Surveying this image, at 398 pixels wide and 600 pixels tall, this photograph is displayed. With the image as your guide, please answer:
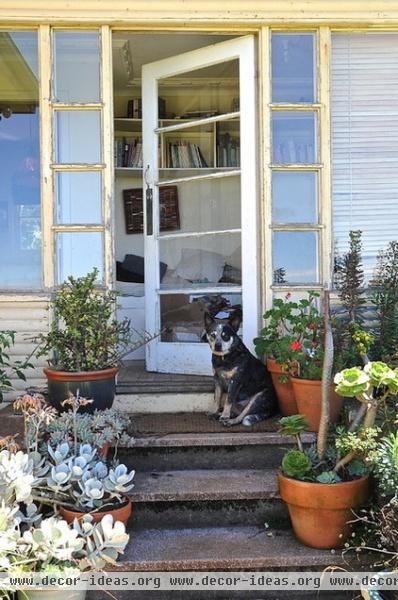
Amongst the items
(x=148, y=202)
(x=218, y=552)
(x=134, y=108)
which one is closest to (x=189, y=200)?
(x=148, y=202)

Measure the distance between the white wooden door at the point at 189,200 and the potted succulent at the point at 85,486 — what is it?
4.91 feet

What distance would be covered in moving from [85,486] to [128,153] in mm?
3760

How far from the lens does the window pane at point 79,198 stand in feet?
11.9

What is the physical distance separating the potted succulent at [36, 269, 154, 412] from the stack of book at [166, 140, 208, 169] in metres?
1.26

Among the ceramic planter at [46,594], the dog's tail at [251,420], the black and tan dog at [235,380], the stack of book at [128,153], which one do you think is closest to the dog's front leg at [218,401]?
the black and tan dog at [235,380]

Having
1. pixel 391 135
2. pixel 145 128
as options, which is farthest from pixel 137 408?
pixel 391 135

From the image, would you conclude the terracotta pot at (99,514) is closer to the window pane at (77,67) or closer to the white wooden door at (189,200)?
the white wooden door at (189,200)

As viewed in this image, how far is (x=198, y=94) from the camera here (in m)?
4.04

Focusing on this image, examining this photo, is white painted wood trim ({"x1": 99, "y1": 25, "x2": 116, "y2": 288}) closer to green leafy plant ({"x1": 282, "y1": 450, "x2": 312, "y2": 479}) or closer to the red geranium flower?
the red geranium flower

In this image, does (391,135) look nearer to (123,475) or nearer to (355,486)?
(355,486)

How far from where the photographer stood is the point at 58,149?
3611mm

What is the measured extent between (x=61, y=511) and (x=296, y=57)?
282 centimetres

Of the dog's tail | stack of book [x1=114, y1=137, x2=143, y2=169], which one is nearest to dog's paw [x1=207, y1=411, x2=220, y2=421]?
the dog's tail

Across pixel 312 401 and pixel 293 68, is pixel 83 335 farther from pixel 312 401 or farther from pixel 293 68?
pixel 293 68
